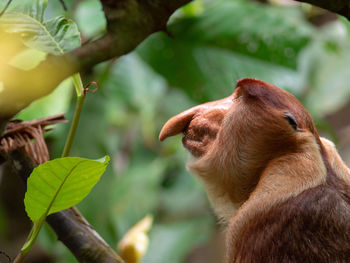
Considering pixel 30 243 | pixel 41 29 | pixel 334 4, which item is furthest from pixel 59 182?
pixel 334 4

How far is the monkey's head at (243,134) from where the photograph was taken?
0.79 metres

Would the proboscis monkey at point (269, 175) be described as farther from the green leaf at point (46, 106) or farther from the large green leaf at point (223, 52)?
the large green leaf at point (223, 52)

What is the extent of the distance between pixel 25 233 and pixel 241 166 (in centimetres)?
191

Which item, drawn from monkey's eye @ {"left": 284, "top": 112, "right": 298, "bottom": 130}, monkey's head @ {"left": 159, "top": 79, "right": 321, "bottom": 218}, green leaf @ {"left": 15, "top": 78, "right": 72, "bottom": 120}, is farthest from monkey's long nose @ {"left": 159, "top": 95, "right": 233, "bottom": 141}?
green leaf @ {"left": 15, "top": 78, "right": 72, "bottom": 120}

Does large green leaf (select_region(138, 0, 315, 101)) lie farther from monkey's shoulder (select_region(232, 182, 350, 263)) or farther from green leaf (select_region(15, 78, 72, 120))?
monkey's shoulder (select_region(232, 182, 350, 263))

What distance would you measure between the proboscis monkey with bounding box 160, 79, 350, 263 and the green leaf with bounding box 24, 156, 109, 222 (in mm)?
214

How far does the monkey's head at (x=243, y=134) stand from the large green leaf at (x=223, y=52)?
649mm

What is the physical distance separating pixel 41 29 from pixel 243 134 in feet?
1.19

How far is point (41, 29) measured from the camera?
0.75 metres

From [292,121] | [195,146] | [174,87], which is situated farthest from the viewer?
[174,87]

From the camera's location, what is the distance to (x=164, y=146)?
9.23ft

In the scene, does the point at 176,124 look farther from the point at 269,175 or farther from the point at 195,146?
the point at 269,175

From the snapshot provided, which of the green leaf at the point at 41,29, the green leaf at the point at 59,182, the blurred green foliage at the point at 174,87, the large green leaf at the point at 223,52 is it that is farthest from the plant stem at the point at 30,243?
the large green leaf at the point at 223,52

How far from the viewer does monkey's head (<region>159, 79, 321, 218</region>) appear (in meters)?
0.79
